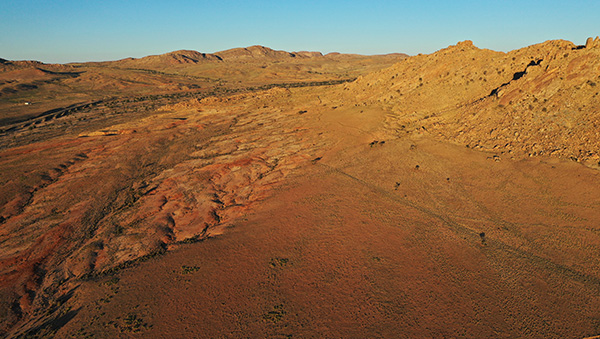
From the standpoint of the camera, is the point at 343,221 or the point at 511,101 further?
the point at 511,101

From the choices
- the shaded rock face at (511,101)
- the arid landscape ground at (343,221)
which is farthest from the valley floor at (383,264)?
the shaded rock face at (511,101)

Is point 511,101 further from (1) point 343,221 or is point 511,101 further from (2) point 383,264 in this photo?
(2) point 383,264

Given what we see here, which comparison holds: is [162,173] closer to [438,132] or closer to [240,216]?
[240,216]

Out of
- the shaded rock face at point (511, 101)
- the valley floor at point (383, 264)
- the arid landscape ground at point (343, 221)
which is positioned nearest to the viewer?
the valley floor at point (383, 264)

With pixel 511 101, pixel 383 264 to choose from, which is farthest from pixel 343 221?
pixel 511 101

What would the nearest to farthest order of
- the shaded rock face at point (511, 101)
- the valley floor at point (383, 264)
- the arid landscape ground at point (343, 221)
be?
1. the valley floor at point (383, 264)
2. the arid landscape ground at point (343, 221)
3. the shaded rock face at point (511, 101)

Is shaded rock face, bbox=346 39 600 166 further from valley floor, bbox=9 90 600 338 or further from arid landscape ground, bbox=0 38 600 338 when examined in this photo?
valley floor, bbox=9 90 600 338

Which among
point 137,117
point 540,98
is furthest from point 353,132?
point 137,117

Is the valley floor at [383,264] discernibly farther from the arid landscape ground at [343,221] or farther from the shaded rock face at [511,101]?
the shaded rock face at [511,101]

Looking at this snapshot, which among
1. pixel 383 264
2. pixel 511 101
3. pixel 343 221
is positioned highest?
pixel 511 101
